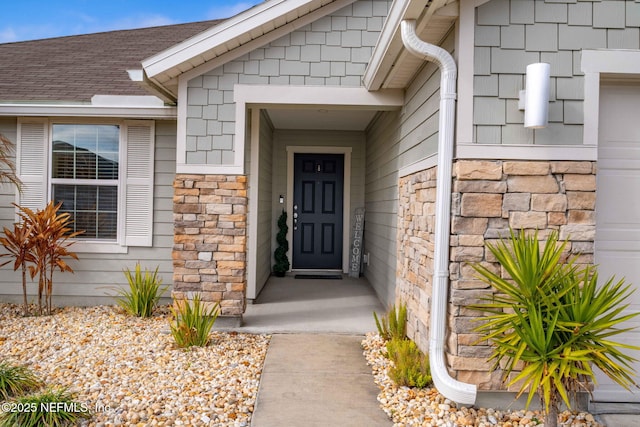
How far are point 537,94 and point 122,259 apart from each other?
4.94 meters

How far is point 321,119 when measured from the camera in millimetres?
7320

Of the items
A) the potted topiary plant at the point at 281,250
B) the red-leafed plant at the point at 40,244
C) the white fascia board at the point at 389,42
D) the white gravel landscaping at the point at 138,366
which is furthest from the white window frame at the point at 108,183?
the white fascia board at the point at 389,42

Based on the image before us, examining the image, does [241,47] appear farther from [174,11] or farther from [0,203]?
[174,11]

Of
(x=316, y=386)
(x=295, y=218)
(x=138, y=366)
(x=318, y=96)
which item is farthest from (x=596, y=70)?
(x=295, y=218)

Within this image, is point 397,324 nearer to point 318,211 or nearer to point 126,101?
point 126,101

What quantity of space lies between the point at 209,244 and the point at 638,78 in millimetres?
3657

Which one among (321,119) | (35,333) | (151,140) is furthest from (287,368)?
(321,119)

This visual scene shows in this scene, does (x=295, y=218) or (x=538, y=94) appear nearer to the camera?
(x=538, y=94)

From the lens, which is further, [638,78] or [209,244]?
[209,244]

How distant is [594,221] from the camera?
3.13m

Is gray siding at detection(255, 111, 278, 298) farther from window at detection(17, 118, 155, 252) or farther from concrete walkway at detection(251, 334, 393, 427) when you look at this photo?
concrete walkway at detection(251, 334, 393, 427)

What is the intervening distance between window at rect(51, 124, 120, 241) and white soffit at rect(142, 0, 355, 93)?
64.5 inches

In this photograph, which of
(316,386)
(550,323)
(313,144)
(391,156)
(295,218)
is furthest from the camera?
(295,218)

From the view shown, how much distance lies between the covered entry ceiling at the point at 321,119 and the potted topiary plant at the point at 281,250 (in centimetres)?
150
